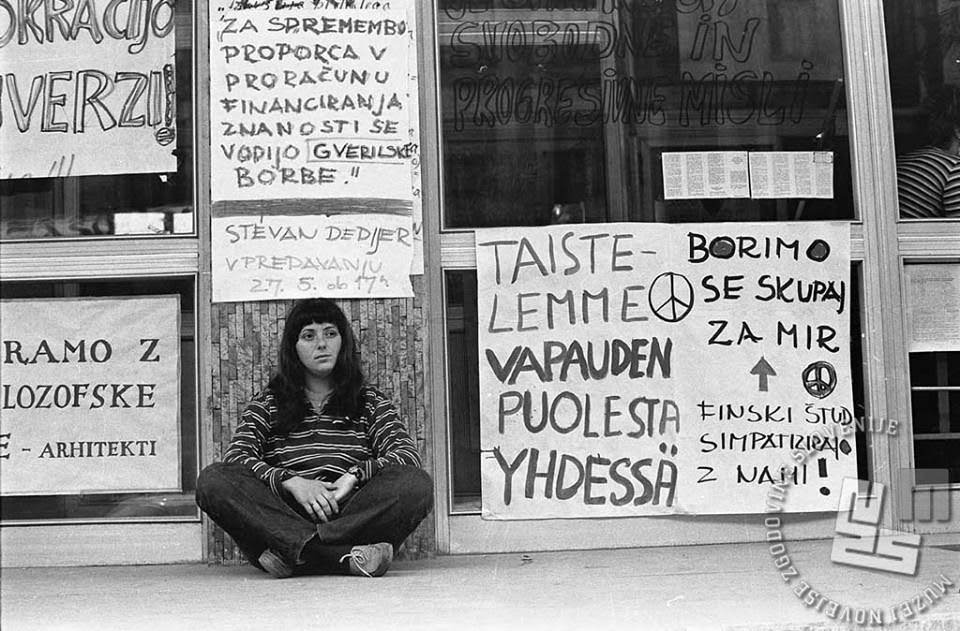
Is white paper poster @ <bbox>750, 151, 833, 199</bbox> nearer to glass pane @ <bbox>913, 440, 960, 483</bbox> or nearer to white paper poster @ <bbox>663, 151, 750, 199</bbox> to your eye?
white paper poster @ <bbox>663, 151, 750, 199</bbox>

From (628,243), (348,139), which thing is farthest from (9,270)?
(628,243)

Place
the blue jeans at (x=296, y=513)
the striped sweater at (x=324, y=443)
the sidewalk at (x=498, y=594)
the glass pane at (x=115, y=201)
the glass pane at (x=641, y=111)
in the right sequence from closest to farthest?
the sidewalk at (x=498, y=594)
the blue jeans at (x=296, y=513)
the striped sweater at (x=324, y=443)
the glass pane at (x=115, y=201)
the glass pane at (x=641, y=111)

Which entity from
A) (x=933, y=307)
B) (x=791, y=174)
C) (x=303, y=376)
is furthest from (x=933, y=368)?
(x=303, y=376)

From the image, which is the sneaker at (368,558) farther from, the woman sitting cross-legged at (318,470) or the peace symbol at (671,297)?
the peace symbol at (671,297)

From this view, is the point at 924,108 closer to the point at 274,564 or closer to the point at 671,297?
the point at 671,297

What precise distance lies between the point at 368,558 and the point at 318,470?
1.41 feet

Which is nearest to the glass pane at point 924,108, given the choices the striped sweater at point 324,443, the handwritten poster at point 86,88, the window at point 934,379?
the window at point 934,379

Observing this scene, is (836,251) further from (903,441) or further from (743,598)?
(743,598)

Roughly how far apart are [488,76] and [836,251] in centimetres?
174

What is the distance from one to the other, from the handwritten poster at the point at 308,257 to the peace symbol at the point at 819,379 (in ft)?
5.93

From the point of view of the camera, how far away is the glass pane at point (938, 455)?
220 inches

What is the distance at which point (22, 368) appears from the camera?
5.37 meters

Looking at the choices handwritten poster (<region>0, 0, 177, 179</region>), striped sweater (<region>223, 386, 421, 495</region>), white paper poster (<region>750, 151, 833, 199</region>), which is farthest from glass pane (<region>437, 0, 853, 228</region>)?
handwritten poster (<region>0, 0, 177, 179</region>)

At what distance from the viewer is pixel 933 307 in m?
5.63
